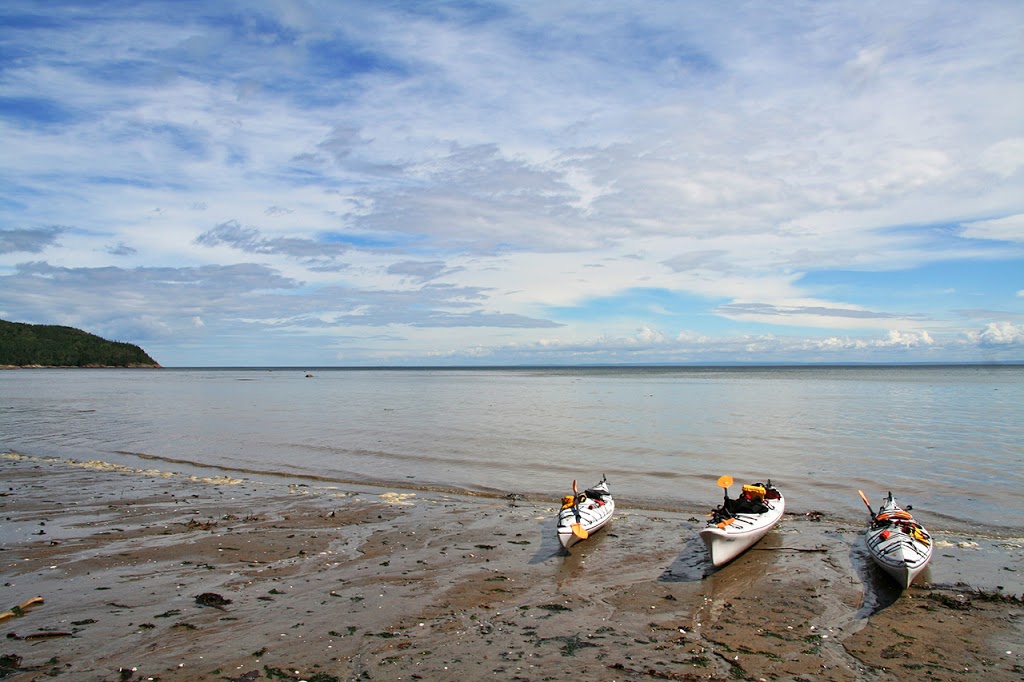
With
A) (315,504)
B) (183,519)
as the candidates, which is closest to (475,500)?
(315,504)

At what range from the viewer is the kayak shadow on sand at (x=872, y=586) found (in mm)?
10422

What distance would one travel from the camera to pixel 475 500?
18938 millimetres

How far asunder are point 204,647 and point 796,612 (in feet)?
30.2

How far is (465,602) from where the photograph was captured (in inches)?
402

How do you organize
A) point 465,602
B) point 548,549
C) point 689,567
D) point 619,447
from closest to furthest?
point 465,602 < point 689,567 < point 548,549 < point 619,447

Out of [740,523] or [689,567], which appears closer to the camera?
[689,567]

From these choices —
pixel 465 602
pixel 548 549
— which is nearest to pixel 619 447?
pixel 548 549

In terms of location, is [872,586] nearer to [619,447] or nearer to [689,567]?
[689,567]

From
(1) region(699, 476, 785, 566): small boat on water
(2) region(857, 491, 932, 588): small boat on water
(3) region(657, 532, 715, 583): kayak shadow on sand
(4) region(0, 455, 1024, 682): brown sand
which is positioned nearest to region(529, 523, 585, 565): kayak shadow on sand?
(4) region(0, 455, 1024, 682): brown sand

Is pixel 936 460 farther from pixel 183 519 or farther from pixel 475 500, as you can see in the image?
pixel 183 519

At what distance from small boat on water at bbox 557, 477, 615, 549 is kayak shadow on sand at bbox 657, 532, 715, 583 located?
6.55ft

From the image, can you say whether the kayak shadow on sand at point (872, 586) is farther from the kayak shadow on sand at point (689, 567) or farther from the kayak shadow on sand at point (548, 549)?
the kayak shadow on sand at point (548, 549)

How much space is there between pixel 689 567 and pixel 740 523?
1530 mm

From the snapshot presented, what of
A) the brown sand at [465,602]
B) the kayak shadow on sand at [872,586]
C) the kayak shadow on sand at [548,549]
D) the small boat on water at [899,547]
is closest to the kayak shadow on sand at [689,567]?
the brown sand at [465,602]
